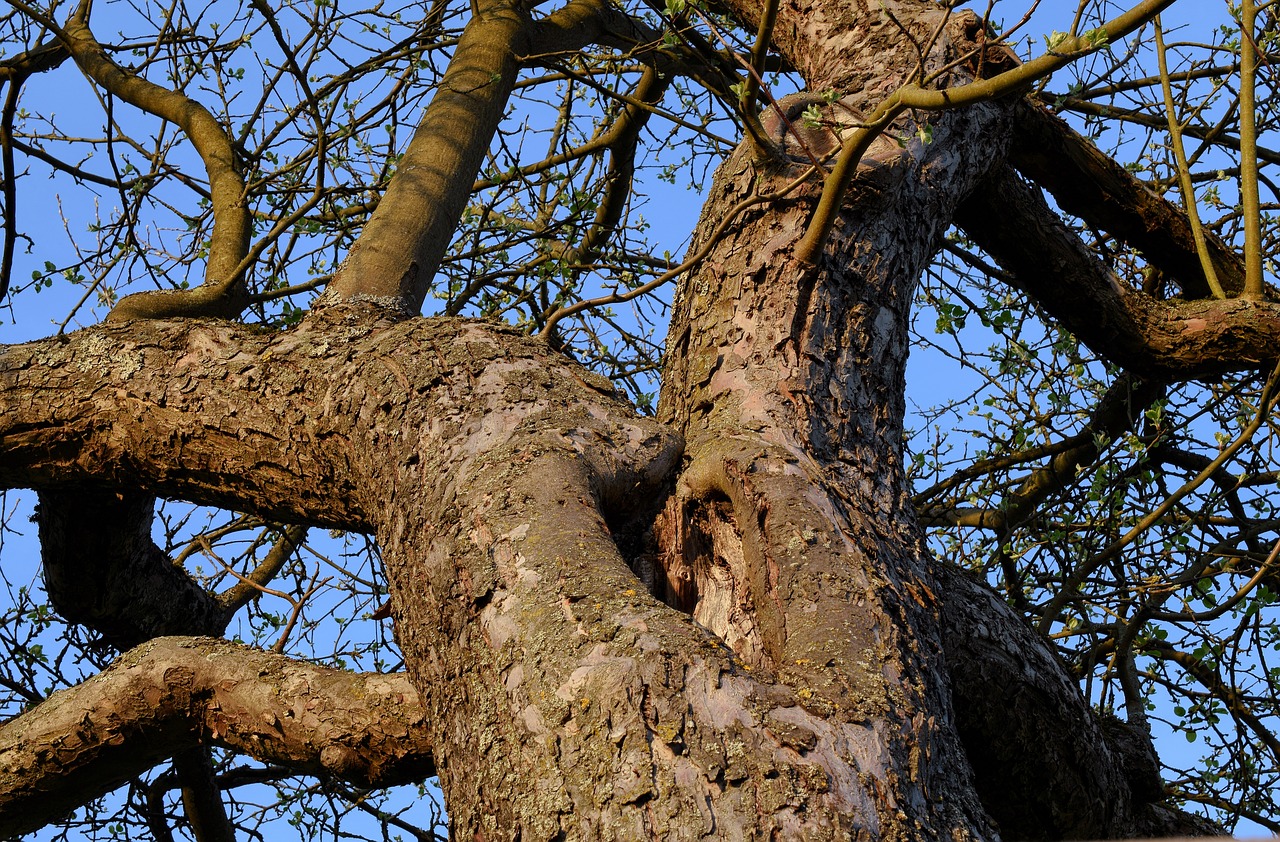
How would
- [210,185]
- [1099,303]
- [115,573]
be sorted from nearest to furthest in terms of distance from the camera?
[115,573] → [1099,303] → [210,185]

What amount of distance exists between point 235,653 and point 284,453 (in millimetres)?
455

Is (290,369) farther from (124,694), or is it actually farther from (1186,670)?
(1186,670)

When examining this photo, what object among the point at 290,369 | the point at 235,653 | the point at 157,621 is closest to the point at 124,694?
the point at 235,653

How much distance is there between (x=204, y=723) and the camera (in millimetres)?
2271

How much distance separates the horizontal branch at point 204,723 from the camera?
2.12m

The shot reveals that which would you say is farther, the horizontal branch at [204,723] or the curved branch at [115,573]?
the curved branch at [115,573]

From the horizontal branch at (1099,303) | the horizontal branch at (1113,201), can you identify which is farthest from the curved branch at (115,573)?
the horizontal branch at (1113,201)

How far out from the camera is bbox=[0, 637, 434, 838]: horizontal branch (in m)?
2.12

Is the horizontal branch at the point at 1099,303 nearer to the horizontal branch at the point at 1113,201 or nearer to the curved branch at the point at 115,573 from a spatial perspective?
the horizontal branch at the point at 1113,201

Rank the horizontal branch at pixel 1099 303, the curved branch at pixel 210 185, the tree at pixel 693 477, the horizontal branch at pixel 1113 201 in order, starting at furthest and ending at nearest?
the horizontal branch at pixel 1113 201
the horizontal branch at pixel 1099 303
the curved branch at pixel 210 185
the tree at pixel 693 477

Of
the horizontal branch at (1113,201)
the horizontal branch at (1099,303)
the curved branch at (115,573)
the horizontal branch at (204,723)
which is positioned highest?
the horizontal branch at (1113,201)

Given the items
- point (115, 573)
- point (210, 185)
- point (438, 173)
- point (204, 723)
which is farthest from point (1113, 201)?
point (115, 573)

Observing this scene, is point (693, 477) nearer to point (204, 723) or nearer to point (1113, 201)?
point (204, 723)

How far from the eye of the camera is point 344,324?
8.21ft
